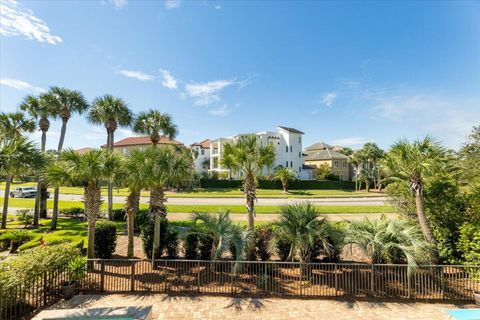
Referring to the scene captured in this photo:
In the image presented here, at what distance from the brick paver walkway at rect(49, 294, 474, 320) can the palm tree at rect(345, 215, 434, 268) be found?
1.44m

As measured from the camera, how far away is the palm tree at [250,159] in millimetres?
10633

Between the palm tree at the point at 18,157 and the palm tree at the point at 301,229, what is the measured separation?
33.8 feet

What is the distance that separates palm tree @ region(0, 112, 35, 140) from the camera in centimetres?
1668

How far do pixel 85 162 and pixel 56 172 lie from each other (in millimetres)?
1170

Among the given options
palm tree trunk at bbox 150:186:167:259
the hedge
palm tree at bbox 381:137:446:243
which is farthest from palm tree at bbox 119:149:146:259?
the hedge

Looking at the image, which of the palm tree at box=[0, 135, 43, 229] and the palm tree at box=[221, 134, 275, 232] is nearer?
the palm tree at box=[0, 135, 43, 229]

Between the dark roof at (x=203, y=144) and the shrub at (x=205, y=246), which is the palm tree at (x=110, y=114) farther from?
the dark roof at (x=203, y=144)

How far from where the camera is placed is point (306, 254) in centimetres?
951

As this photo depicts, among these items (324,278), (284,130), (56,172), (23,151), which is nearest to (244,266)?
(324,278)

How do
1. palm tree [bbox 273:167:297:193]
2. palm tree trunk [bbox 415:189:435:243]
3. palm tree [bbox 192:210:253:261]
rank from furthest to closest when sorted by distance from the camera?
palm tree [bbox 273:167:297:193], palm tree trunk [bbox 415:189:435:243], palm tree [bbox 192:210:253:261]

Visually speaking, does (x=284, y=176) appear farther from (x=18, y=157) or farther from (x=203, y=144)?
(x=18, y=157)

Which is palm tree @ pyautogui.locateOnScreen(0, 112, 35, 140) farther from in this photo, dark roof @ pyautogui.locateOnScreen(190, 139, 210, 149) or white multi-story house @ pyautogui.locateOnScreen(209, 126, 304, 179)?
dark roof @ pyautogui.locateOnScreen(190, 139, 210, 149)

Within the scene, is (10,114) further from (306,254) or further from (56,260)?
(306,254)

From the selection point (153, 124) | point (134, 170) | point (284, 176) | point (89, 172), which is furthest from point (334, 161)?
point (89, 172)
